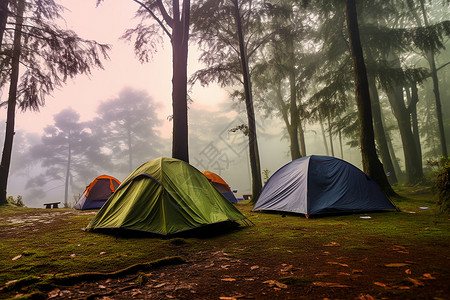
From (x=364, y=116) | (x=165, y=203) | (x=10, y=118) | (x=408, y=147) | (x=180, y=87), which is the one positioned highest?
(x=10, y=118)

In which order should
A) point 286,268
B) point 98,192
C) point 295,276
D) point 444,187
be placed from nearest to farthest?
point 295,276, point 286,268, point 444,187, point 98,192

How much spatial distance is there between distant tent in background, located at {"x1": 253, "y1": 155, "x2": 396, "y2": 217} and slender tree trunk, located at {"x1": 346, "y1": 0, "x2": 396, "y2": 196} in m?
1.45

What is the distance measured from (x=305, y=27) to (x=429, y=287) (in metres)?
14.8

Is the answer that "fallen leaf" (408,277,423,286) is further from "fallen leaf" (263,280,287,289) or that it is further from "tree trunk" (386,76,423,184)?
"tree trunk" (386,76,423,184)

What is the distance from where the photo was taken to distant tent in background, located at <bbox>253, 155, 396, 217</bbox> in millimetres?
5648

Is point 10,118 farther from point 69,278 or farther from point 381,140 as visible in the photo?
point 381,140

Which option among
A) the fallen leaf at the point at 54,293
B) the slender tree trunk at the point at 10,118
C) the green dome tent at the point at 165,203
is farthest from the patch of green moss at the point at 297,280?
the slender tree trunk at the point at 10,118

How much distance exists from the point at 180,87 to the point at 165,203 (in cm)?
425

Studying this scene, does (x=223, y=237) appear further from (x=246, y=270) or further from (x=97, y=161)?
(x=97, y=161)

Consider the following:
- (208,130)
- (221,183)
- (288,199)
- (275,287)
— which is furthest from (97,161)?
(275,287)

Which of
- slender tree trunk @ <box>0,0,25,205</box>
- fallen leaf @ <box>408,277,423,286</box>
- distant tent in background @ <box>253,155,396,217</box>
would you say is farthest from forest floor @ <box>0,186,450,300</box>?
slender tree trunk @ <box>0,0,25,205</box>

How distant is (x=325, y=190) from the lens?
19.5 ft

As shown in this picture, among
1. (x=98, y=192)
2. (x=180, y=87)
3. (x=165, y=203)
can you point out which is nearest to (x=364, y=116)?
(x=180, y=87)

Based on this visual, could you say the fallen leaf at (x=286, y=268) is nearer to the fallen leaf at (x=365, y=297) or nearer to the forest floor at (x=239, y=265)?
the forest floor at (x=239, y=265)
